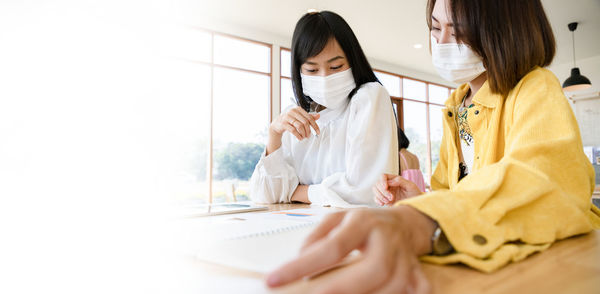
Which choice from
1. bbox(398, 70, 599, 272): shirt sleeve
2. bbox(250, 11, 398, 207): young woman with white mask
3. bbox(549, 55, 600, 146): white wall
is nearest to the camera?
bbox(398, 70, 599, 272): shirt sleeve

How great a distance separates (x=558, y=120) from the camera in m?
0.53

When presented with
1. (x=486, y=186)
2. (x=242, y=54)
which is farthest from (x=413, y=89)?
(x=486, y=186)

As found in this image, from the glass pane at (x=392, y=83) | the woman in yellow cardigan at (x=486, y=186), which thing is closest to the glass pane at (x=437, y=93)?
the glass pane at (x=392, y=83)

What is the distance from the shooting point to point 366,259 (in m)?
0.28

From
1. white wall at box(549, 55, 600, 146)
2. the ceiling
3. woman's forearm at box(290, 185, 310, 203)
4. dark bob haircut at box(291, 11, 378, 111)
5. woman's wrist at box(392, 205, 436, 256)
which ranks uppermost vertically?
the ceiling

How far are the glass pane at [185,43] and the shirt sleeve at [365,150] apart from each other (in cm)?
427

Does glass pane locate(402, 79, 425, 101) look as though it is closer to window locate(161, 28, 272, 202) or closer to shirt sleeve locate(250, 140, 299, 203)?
window locate(161, 28, 272, 202)

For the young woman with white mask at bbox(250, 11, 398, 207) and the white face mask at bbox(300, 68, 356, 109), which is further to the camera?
the white face mask at bbox(300, 68, 356, 109)

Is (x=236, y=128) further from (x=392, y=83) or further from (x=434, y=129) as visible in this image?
(x=434, y=129)

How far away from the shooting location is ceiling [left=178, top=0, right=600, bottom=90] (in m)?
4.91

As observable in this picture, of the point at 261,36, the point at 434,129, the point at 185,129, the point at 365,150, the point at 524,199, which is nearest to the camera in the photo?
the point at 524,199

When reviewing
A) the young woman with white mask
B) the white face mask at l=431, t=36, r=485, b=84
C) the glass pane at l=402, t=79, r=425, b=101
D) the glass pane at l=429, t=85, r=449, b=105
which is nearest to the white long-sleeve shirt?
the young woman with white mask

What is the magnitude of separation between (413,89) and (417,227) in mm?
8298

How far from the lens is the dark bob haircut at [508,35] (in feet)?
2.35
